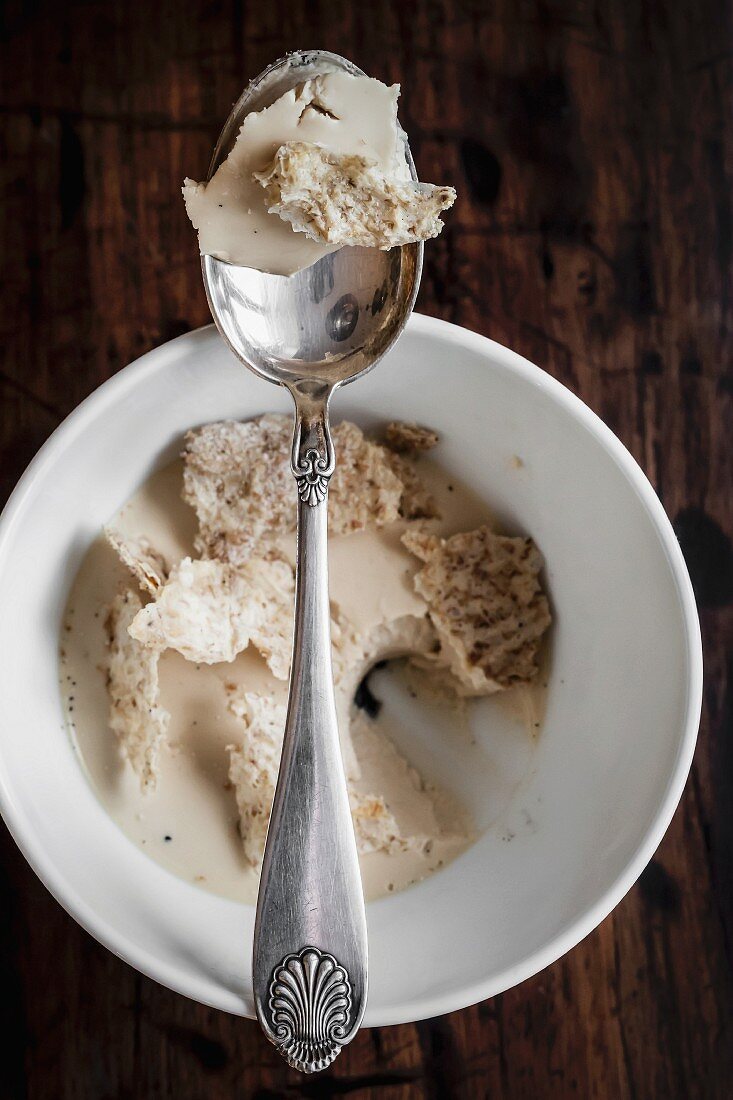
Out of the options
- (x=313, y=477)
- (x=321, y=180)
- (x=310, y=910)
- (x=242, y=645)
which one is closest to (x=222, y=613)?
(x=242, y=645)

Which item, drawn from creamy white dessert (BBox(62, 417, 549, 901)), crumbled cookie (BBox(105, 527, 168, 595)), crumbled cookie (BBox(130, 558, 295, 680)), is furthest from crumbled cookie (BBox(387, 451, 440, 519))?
crumbled cookie (BBox(105, 527, 168, 595))

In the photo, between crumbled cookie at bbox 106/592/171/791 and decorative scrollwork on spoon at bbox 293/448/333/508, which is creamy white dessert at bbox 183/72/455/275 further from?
crumbled cookie at bbox 106/592/171/791

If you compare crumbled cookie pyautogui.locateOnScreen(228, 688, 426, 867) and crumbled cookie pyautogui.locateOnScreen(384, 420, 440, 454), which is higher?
crumbled cookie pyautogui.locateOnScreen(384, 420, 440, 454)

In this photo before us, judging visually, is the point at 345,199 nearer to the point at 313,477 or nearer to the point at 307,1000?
the point at 313,477

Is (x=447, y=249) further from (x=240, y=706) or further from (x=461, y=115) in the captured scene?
(x=240, y=706)

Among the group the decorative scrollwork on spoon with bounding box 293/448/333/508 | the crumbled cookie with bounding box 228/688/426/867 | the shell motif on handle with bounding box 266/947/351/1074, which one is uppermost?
the decorative scrollwork on spoon with bounding box 293/448/333/508

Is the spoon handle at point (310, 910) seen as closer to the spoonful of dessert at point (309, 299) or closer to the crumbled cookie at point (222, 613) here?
the spoonful of dessert at point (309, 299)

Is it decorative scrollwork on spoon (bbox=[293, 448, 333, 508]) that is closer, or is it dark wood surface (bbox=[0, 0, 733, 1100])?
decorative scrollwork on spoon (bbox=[293, 448, 333, 508])

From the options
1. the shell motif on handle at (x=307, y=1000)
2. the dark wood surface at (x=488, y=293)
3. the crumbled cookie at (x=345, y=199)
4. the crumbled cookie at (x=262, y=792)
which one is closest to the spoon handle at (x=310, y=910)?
the shell motif on handle at (x=307, y=1000)
